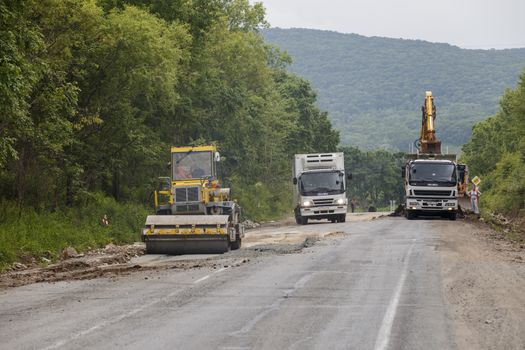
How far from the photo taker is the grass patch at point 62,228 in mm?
25859

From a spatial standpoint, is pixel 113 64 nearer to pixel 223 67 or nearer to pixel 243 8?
pixel 223 67

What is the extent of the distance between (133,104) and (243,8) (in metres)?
36.4

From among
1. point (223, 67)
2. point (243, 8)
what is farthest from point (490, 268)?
point (243, 8)

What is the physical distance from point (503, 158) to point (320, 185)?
Answer: 48.0m

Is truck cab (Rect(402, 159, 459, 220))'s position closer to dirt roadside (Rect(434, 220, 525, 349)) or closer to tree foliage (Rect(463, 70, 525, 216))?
tree foliage (Rect(463, 70, 525, 216))

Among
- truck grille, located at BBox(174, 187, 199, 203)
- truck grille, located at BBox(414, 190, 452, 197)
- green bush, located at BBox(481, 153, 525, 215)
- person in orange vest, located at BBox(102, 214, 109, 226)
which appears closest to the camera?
truck grille, located at BBox(174, 187, 199, 203)

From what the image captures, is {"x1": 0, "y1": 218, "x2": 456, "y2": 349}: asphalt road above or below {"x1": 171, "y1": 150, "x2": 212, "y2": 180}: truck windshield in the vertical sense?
below

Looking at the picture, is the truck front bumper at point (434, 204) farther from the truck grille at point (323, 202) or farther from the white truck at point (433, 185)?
the truck grille at point (323, 202)

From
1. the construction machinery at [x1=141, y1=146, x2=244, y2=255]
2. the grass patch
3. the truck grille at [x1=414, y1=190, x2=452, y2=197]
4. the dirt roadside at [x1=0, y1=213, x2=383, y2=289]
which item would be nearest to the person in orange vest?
the grass patch

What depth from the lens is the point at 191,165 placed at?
98.6ft

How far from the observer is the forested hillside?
25.8m

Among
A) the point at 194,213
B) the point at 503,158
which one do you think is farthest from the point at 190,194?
→ the point at 503,158

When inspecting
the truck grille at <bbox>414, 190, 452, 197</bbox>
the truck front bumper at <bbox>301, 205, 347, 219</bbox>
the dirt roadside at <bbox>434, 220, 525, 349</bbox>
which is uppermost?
the truck grille at <bbox>414, 190, 452, 197</bbox>

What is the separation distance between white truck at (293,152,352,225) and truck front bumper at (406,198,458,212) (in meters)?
3.89
